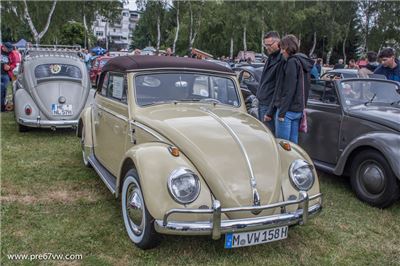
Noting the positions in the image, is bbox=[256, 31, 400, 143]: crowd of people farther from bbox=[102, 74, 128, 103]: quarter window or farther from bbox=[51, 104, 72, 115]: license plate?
bbox=[51, 104, 72, 115]: license plate

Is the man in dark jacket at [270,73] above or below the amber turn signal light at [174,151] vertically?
above

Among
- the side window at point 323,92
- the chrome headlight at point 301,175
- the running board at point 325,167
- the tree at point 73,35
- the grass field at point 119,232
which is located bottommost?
the grass field at point 119,232

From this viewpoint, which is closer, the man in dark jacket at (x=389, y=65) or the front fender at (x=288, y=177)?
the front fender at (x=288, y=177)

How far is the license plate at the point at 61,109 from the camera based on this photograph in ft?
26.2

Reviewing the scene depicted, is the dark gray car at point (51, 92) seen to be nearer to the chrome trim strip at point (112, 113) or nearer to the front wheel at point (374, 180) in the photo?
the chrome trim strip at point (112, 113)

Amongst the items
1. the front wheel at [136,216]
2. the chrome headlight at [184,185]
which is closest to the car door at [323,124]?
the chrome headlight at [184,185]

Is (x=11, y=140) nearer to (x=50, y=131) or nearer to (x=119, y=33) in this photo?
(x=50, y=131)

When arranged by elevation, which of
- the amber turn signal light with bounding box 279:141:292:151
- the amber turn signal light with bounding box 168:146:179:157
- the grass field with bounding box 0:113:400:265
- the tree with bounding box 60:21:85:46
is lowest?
Answer: the grass field with bounding box 0:113:400:265

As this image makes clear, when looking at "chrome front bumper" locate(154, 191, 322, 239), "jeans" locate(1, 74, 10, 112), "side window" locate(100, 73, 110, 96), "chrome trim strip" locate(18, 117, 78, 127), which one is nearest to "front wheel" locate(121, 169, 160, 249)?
"chrome front bumper" locate(154, 191, 322, 239)

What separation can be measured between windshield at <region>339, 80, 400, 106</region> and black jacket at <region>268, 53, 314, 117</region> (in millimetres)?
960

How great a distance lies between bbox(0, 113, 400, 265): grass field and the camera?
3.53 meters

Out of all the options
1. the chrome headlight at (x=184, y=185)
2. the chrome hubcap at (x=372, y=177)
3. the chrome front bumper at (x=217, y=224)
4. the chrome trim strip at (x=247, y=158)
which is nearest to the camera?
the chrome front bumper at (x=217, y=224)

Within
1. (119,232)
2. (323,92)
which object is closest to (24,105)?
(119,232)

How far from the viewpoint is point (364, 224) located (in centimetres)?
445
